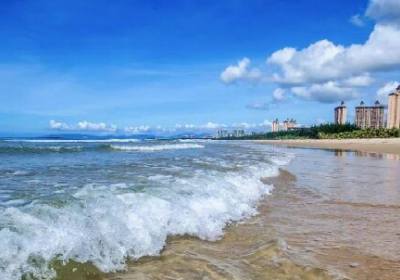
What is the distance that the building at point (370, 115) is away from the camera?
179 meters

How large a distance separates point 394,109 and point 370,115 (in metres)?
42.2

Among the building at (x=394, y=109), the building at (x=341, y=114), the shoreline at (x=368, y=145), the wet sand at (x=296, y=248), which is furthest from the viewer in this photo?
the building at (x=341, y=114)

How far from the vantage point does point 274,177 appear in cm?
1563

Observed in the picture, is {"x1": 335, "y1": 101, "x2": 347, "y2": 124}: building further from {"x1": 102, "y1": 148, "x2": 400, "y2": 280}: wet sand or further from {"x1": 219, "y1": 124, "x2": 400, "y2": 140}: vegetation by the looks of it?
{"x1": 102, "y1": 148, "x2": 400, "y2": 280}: wet sand

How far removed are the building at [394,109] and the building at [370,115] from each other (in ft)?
122

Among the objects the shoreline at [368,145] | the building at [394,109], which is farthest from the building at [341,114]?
the shoreline at [368,145]

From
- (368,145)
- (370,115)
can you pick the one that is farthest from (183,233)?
(370,115)

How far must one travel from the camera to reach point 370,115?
18112 cm

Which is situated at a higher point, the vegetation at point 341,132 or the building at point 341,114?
the building at point 341,114

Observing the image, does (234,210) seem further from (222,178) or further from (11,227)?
(11,227)

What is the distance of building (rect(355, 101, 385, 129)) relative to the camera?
17875cm

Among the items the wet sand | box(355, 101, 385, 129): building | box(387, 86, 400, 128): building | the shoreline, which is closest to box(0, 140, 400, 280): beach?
the wet sand

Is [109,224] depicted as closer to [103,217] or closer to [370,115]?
[103,217]

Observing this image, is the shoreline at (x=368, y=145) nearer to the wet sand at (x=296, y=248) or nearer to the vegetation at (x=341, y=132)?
the vegetation at (x=341, y=132)
